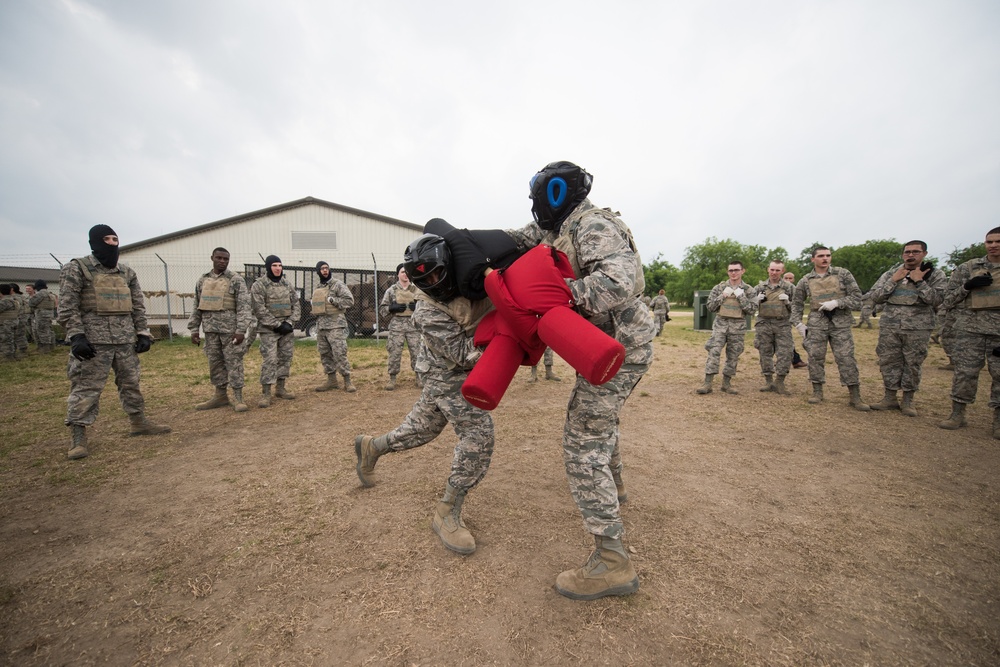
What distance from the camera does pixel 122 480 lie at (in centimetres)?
406

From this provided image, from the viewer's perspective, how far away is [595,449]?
254cm

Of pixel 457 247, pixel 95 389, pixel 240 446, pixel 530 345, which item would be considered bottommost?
pixel 240 446

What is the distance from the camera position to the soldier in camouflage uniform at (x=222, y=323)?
6695mm

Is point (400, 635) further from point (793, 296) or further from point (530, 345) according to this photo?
point (793, 296)

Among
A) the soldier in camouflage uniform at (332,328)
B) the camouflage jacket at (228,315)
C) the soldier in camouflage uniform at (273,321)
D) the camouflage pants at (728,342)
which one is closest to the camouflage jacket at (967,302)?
the camouflage pants at (728,342)

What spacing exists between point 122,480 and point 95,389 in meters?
1.51

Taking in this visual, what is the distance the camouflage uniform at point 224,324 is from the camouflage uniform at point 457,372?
4997 millimetres

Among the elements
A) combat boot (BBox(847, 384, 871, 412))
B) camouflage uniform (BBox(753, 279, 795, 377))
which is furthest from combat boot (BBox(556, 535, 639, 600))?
camouflage uniform (BBox(753, 279, 795, 377))

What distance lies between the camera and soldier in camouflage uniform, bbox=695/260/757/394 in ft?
25.9

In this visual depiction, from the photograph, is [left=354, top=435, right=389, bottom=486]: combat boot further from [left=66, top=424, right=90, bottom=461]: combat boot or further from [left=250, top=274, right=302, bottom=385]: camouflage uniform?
[left=250, top=274, right=302, bottom=385]: camouflage uniform

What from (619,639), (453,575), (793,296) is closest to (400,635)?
(453,575)

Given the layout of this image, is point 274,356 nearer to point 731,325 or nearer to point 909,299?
point 731,325

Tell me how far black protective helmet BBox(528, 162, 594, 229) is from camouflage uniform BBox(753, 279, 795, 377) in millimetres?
6762

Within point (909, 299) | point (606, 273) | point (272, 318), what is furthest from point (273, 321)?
point (909, 299)
